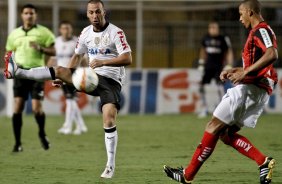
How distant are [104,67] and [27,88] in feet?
10.9

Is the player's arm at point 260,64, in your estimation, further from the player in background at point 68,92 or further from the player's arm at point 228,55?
the player's arm at point 228,55

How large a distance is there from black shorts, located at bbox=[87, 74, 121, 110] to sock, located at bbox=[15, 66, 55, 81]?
625mm

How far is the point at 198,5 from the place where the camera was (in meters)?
24.7

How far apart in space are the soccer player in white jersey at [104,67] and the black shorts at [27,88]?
2852 millimetres

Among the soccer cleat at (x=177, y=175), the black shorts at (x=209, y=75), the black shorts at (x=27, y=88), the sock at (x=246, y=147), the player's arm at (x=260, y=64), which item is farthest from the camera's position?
the black shorts at (x=209, y=75)

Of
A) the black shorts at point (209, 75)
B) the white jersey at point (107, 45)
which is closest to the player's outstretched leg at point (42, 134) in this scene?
the white jersey at point (107, 45)

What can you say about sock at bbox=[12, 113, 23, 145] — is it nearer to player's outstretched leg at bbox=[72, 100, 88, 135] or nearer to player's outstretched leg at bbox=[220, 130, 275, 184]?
player's outstretched leg at bbox=[72, 100, 88, 135]

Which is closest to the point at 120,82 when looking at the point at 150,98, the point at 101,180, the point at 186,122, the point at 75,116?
the point at 101,180

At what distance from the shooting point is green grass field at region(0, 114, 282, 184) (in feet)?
33.1

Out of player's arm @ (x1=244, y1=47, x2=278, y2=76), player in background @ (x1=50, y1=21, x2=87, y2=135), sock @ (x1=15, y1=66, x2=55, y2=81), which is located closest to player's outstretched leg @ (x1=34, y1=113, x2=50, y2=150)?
player in background @ (x1=50, y1=21, x2=87, y2=135)

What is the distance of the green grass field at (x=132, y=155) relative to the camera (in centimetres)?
1008

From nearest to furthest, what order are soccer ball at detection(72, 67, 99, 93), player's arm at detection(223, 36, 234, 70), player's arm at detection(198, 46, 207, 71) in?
soccer ball at detection(72, 67, 99, 93) < player's arm at detection(223, 36, 234, 70) < player's arm at detection(198, 46, 207, 71)

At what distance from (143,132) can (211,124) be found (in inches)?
315

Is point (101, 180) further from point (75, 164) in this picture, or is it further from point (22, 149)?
point (22, 149)
